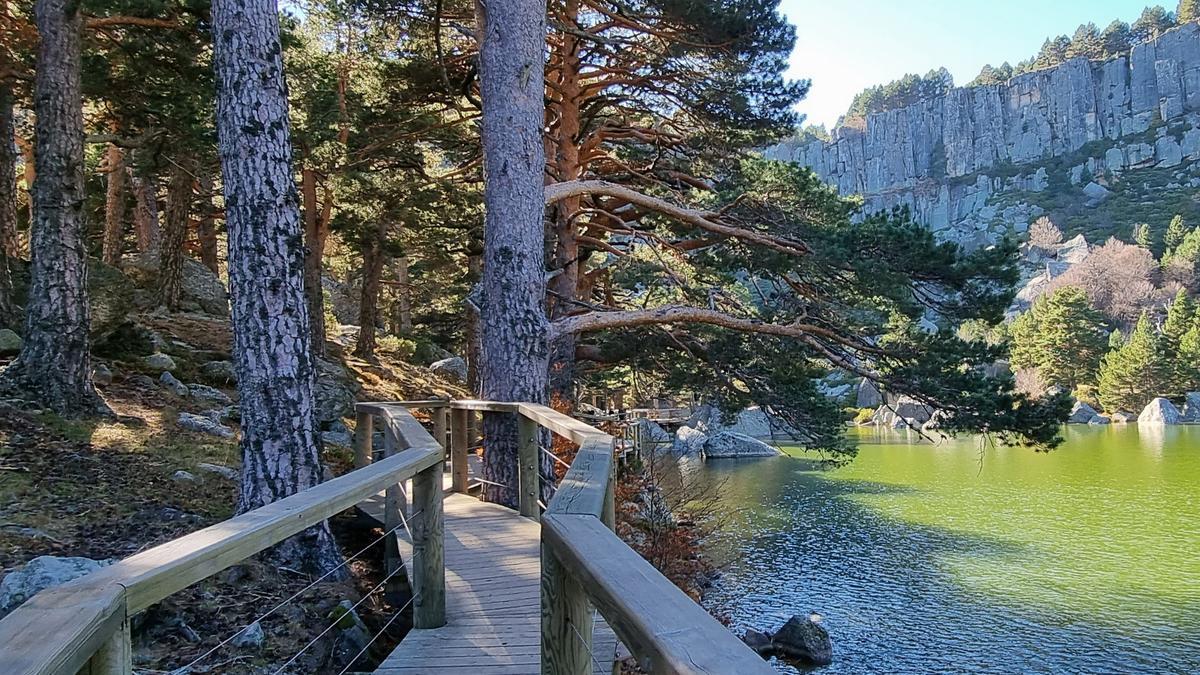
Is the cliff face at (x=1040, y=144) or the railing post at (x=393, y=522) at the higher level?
the cliff face at (x=1040, y=144)

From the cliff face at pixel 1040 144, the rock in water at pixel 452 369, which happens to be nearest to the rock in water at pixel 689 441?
the rock in water at pixel 452 369

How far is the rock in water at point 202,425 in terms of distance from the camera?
20.6ft

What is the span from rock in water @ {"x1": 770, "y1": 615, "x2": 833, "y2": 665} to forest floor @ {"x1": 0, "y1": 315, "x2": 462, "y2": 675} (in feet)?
16.9

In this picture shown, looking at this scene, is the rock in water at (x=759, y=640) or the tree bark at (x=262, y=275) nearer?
the tree bark at (x=262, y=275)

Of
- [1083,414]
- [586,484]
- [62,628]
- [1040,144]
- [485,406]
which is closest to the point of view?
[62,628]

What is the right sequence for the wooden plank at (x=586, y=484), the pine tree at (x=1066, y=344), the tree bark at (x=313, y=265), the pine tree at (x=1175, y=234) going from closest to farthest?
the wooden plank at (x=586, y=484) → the tree bark at (x=313, y=265) → the pine tree at (x=1066, y=344) → the pine tree at (x=1175, y=234)

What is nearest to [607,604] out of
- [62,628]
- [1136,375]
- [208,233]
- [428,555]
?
[62,628]

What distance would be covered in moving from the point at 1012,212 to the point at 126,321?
285 ft

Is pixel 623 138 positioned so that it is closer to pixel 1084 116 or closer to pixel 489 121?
pixel 489 121

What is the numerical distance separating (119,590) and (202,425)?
5.85m

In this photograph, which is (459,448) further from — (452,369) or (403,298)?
(403,298)

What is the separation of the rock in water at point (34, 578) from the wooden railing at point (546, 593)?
1.19m

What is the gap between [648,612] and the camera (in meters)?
1.03

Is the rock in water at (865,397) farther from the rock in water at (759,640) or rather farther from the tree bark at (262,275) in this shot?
the tree bark at (262,275)
